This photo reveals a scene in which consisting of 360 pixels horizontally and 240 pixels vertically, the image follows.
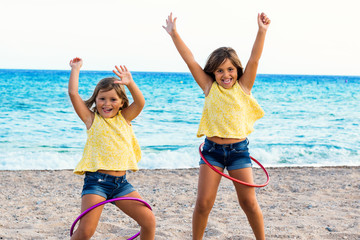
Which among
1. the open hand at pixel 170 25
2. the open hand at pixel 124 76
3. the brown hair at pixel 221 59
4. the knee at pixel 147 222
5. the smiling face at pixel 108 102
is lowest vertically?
the knee at pixel 147 222

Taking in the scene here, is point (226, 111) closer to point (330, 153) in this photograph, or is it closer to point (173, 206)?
point (173, 206)

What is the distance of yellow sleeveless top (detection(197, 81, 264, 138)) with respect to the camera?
3.90 metres

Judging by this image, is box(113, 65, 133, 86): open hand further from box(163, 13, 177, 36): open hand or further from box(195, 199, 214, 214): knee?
box(195, 199, 214, 214): knee

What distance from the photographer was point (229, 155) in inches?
153

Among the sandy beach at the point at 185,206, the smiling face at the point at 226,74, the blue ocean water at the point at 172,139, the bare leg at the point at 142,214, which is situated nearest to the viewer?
the bare leg at the point at 142,214

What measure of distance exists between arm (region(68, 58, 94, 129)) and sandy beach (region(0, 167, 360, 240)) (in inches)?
71.2

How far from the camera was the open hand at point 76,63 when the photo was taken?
12.3ft

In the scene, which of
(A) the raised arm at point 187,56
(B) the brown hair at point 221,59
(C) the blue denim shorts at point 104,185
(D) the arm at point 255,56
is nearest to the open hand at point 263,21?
(D) the arm at point 255,56

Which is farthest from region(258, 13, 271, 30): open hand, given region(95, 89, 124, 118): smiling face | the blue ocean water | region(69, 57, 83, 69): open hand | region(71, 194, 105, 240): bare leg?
the blue ocean water

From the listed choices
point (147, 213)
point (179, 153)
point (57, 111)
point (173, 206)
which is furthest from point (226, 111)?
point (57, 111)

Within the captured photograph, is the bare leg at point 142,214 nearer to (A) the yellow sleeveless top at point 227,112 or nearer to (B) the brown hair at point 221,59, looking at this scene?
(A) the yellow sleeveless top at point 227,112

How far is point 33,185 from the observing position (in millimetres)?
7453

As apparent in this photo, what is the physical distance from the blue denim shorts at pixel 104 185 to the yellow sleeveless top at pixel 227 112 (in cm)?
92

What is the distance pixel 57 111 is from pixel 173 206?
13.8 m
